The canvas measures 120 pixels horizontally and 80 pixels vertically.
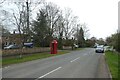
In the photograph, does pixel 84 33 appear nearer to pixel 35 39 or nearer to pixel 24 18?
pixel 35 39

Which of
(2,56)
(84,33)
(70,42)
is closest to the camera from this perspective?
(2,56)

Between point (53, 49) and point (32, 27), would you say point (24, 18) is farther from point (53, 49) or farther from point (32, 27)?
point (32, 27)

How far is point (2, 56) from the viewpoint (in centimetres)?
3691

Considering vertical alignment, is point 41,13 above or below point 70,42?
above

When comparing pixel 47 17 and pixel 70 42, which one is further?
pixel 70 42

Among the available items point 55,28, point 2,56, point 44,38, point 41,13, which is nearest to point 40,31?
point 44,38

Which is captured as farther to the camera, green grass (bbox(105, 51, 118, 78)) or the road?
green grass (bbox(105, 51, 118, 78))

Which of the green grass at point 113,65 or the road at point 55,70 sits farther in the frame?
the green grass at point 113,65

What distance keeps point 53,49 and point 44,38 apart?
20241 millimetres

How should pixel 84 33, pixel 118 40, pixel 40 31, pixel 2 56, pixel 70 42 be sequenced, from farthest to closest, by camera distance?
pixel 84 33 → pixel 70 42 → pixel 40 31 → pixel 118 40 → pixel 2 56

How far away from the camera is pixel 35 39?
7306 centimetres

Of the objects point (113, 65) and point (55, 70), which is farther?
point (113, 65)

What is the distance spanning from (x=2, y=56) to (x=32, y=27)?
36991mm

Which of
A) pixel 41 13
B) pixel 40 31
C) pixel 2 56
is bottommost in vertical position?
pixel 2 56
